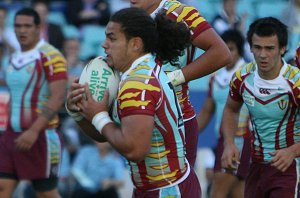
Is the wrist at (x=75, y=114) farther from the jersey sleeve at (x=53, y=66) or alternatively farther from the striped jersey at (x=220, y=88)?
the striped jersey at (x=220, y=88)

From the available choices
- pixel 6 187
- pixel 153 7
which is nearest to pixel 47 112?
pixel 6 187

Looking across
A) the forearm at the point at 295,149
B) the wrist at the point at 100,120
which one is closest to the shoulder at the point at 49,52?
the forearm at the point at 295,149

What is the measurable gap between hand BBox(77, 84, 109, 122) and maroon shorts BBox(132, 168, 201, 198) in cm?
59

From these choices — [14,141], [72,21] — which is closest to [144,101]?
[14,141]

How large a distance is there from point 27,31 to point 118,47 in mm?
3882

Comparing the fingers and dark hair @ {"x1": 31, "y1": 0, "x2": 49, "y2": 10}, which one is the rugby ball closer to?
the fingers

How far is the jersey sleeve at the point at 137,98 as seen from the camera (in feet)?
18.1

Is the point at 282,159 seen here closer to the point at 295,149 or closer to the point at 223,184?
the point at 295,149

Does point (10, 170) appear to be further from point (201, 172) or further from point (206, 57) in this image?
point (201, 172)

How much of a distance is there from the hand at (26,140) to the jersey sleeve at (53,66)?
55 centimetres

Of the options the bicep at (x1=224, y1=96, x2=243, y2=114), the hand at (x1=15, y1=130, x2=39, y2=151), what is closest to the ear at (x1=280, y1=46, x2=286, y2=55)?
the bicep at (x1=224, y1=96, x2=243, y2=114)

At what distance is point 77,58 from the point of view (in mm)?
13336

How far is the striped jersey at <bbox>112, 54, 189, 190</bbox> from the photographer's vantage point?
18.2ft

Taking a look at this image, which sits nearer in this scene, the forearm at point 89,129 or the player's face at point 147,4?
the forearm at point 89,129
